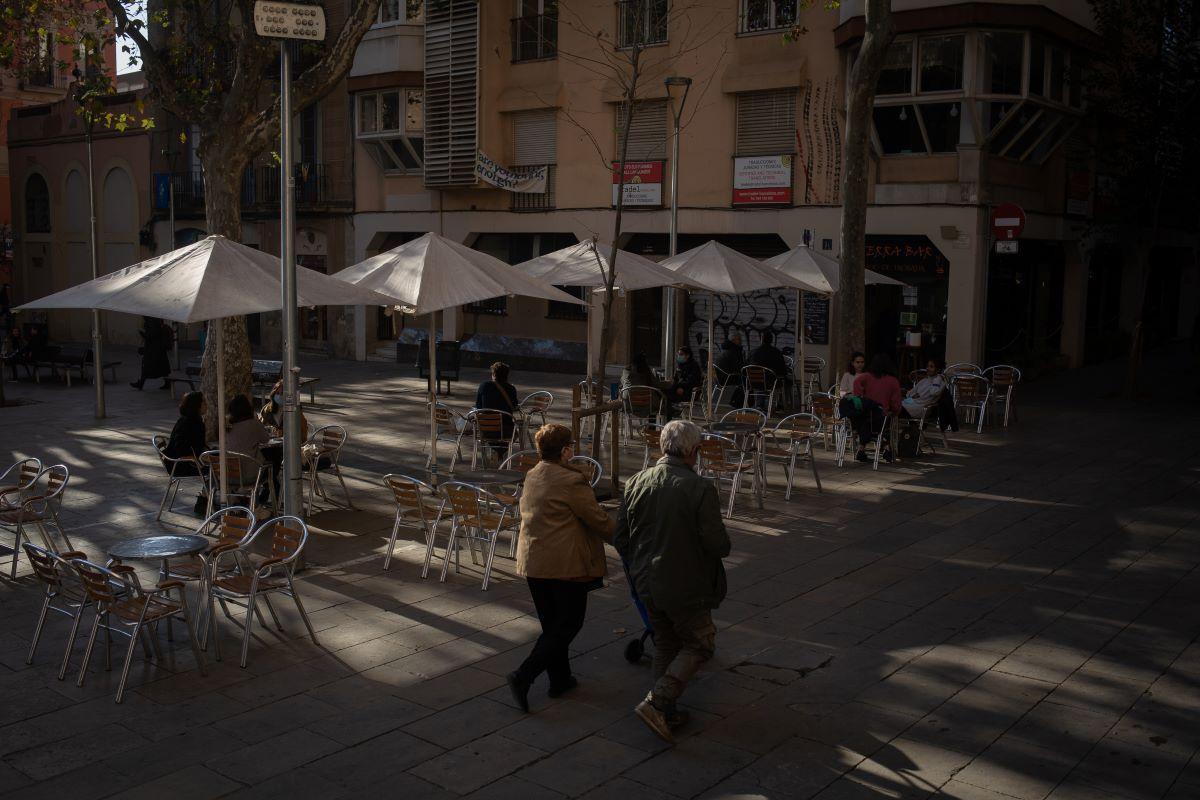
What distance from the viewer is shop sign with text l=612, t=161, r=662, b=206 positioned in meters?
24.6

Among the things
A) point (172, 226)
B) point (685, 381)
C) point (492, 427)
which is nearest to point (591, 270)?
point (492, 427)

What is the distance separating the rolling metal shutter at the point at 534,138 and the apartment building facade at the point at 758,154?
0.07 meters

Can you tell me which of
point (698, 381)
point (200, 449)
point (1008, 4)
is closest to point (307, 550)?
point (200, 449)

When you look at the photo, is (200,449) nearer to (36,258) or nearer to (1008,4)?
(1008,4)

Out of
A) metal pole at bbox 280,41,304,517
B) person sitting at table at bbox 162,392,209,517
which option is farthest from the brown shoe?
person sitting at table at bbox 162,392,209,517

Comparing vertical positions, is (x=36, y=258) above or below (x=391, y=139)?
below

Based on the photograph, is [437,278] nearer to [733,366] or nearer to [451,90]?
[733,366]

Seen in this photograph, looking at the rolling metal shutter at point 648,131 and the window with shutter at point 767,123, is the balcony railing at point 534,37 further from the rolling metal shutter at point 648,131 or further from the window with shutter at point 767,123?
the window with shutter at point 767,123

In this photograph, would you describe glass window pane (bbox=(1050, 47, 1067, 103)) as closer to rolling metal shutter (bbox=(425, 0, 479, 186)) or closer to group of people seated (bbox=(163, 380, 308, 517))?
rolling metal shutter (bbox=(425, 0, 479, 186))

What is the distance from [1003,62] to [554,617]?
17612mm

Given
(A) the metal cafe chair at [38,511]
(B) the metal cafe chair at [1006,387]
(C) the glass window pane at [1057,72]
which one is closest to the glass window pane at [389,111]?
(C) the glass window pane at [1057,72]

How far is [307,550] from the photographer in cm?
987

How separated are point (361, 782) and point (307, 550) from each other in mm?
4641

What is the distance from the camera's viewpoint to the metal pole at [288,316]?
8.81 metres
